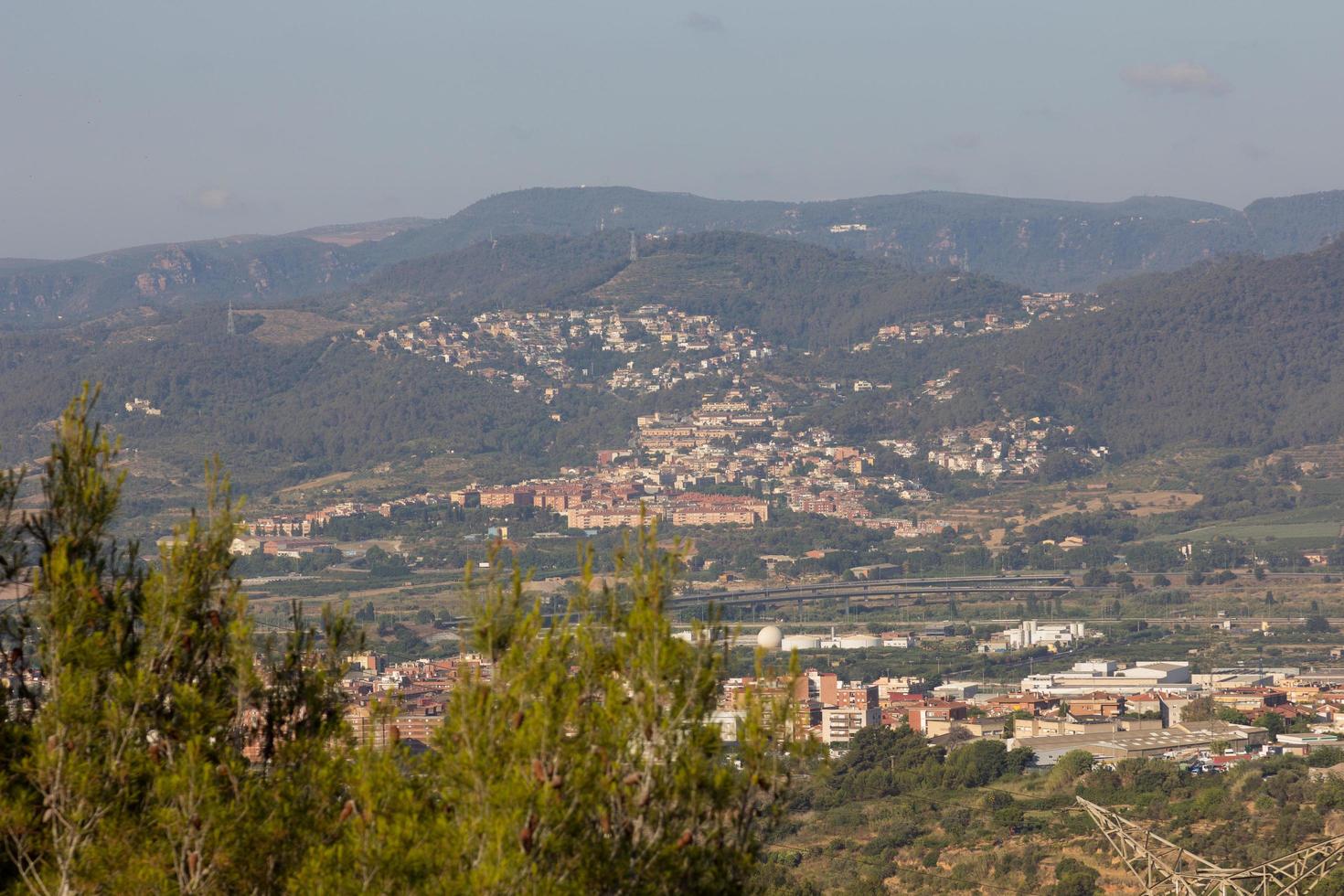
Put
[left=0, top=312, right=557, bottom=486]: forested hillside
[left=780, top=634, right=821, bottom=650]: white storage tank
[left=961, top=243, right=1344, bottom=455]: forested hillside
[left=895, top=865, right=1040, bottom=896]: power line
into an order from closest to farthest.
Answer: [left=895, top=865, right=1040, bottom=896]: power line < [left=780, top=634, right=821, bottom=650]: white storage tank < [left=961, top=243, right=1344, bottom=455]: forested hillside < [left=0, top=312, right=557, bottom=486]: forested hillside

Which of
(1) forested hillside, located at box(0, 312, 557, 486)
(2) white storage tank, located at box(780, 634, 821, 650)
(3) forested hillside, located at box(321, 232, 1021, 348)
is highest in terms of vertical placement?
(3) forested hillside, located at box(321, 232, 1021, 348)

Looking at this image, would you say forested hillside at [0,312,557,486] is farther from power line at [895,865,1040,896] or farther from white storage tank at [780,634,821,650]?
power line at [895,865,1040,896]

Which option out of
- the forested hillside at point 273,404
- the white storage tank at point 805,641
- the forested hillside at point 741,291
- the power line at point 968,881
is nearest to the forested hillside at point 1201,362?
the forested hillside at point 741,291

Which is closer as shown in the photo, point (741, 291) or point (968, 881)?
point (968, 881)

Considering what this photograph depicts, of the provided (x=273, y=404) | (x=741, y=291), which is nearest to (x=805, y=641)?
(x=273, y=404)

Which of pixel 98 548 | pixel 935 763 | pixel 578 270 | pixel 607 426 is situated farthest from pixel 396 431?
pixel 98 548

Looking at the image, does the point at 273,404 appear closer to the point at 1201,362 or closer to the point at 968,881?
the point at 1201,362

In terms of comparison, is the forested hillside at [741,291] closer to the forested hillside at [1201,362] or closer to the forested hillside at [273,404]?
the forested hillside at [273,404]

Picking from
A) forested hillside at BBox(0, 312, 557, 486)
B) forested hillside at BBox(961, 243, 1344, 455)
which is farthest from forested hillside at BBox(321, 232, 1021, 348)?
forested hillside at BBox(961, 243, 1344, 455)

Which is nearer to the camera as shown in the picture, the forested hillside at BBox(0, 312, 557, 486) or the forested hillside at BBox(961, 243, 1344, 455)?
the forested hillside at BBox(961, 243, 1344, 455)

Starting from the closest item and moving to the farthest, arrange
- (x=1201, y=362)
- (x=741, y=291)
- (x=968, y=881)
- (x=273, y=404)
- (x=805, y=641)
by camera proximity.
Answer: (x=968, y=881), (x=805, y=641), (x=1201, y=362), (x=273, y=404), (x=741, y=291)

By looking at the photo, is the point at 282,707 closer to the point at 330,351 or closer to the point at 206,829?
the point at 206,829
